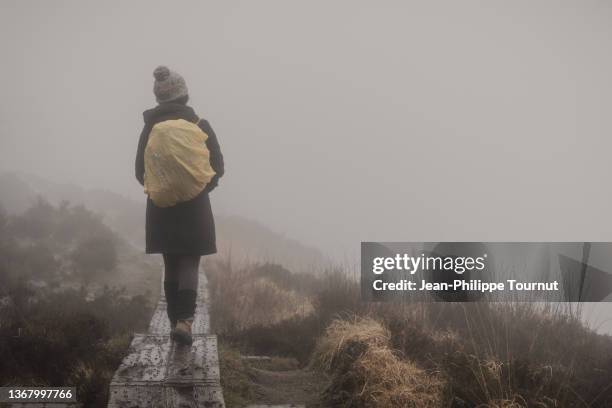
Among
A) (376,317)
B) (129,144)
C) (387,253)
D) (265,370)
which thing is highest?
(129,144)

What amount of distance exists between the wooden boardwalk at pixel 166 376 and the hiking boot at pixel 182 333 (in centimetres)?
5

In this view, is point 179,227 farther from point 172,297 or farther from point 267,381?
point 267,381

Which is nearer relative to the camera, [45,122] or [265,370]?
[265,370]

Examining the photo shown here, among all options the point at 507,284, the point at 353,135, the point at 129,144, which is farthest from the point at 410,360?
the point at 353,135

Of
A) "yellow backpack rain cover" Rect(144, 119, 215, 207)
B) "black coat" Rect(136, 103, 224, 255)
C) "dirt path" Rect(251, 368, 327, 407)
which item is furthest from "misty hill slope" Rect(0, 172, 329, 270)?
"yellow backpack rain cover" Rect(144, 119, 215, 207)

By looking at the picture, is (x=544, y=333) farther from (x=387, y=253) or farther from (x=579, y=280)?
(x=387, y=253)

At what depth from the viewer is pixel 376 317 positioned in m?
6.01

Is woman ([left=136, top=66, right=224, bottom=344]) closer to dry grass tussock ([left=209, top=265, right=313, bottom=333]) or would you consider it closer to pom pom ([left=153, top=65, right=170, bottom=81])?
pom pom ([left=153, top=65, right=170, bottom=81])

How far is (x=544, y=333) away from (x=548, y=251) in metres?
1.74

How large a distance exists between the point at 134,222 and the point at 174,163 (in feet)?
61.4

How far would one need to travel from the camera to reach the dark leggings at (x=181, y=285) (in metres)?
4.93

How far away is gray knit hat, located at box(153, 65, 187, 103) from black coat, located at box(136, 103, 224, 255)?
88mm

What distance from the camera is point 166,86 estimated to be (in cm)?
500

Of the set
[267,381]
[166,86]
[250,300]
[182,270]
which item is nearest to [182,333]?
[182,270]
